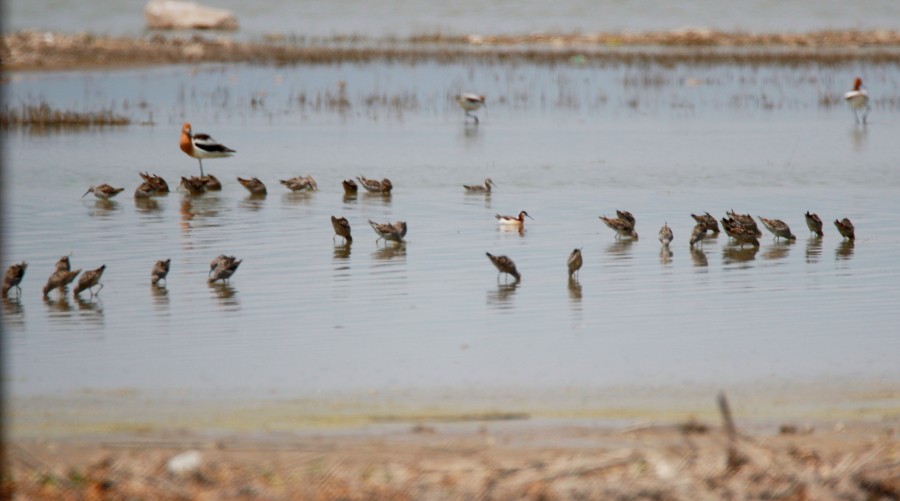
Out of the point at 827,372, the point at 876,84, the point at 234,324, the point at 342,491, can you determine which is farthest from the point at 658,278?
the point at 876,84

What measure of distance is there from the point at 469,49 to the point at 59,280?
3712 cm

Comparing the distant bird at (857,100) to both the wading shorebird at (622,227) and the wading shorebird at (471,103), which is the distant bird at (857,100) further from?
the wading shorebird at (622,227)

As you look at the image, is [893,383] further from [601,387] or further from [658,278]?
[658,278]

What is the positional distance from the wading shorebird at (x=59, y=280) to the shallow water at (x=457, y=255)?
21 cm

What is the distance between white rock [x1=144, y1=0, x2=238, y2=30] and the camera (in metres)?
60.3

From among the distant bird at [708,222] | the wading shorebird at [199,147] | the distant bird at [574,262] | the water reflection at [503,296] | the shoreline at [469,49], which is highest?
the shoreline at [469,49]

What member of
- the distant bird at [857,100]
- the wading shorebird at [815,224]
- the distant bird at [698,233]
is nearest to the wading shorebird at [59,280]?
the distant bird at [698,233]

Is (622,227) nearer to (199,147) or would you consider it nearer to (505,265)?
(505,265)

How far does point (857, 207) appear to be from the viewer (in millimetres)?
18031

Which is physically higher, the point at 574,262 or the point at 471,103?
the point at 471,103

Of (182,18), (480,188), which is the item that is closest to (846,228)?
(480,188)

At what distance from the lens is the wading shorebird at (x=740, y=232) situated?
15117 mm

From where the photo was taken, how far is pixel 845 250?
577 inches

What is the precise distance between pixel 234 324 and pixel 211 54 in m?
36.2
